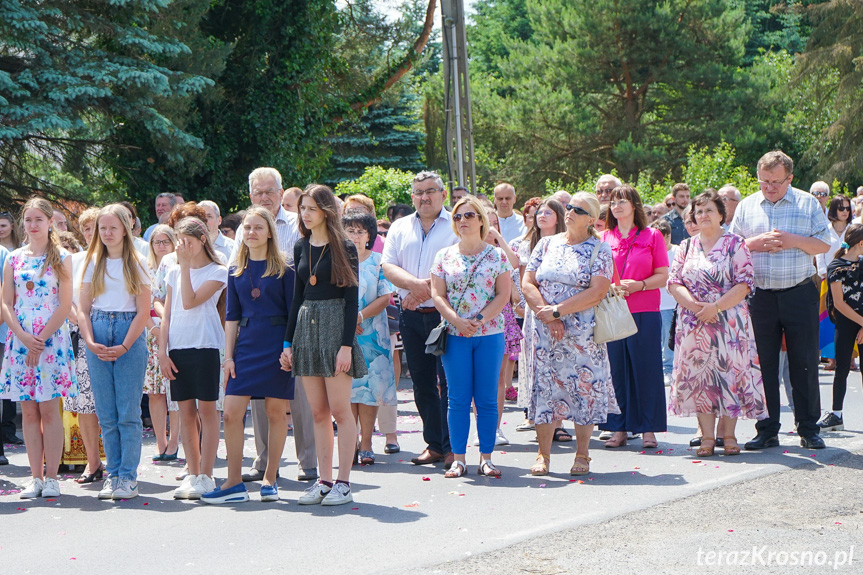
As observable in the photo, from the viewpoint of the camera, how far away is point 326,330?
22.4ft

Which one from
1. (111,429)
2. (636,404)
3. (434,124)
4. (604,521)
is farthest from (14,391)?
(434,124)

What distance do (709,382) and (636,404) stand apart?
71cm

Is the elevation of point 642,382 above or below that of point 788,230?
below

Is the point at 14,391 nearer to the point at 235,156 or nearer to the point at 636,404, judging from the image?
the point at 636,404

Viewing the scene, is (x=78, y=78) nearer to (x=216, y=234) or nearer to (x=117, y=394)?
(x=216, y=234)

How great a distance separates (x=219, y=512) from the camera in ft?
22.5

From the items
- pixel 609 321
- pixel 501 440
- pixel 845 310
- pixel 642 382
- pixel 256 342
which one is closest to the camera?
pixel 256 342

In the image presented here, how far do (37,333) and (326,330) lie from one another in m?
2.57

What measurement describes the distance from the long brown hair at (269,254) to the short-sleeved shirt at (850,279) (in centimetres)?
554

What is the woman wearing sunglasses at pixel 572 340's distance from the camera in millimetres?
7797

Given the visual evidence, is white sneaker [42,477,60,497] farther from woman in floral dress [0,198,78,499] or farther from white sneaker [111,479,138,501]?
white sneaker [111,479,138,501]

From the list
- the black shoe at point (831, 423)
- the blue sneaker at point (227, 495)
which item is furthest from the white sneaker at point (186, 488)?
the black shoe at point (831, 423)

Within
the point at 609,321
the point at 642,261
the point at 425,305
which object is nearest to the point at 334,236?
the point at 425,305

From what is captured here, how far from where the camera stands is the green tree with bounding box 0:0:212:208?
45.0ft
